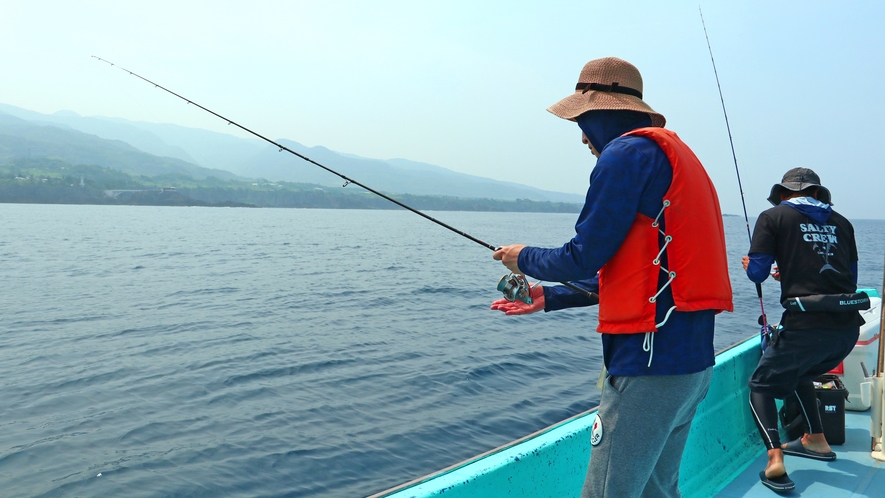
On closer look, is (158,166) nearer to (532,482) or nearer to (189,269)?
(189,269)

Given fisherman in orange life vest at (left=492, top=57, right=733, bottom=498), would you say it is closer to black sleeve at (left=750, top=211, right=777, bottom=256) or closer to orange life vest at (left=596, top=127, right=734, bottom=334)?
orange life vest at (left=596, top=127, right=734, bottom=334)

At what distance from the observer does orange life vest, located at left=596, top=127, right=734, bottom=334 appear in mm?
1682

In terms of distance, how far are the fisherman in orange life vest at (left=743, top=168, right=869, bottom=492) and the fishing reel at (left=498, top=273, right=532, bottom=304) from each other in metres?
1.70

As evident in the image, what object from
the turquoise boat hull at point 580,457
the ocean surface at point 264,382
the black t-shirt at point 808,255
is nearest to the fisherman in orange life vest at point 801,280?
the black t-shirt at point 808,255

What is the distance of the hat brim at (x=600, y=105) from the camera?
1.85 m

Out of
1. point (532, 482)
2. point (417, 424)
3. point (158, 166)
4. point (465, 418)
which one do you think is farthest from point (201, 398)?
point (158, 166)

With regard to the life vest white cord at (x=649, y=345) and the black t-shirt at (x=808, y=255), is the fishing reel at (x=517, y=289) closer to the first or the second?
the life vest white cord at (x=649, y=345)

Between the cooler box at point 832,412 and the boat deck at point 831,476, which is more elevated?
the cooler box at point 832,412

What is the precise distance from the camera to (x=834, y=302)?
10.5ft

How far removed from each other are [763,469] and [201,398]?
649 cm

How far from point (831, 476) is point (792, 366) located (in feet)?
2.29

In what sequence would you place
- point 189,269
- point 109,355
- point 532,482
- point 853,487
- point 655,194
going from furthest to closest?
point 189,269 → point 109,355 → point 853,487 → point 532,482 → point 655,194

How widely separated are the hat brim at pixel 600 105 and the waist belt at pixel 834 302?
1871 millimetres

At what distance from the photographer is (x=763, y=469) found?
3619 millimetres
